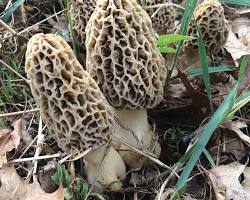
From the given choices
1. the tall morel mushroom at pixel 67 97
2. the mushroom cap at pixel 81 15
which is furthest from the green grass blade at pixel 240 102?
the mushroom cap at pixel 81 15

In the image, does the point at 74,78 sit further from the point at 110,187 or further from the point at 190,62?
the point at 190,62

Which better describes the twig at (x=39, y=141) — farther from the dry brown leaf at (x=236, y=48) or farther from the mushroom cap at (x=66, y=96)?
the dry brown leaf at (x=236, y=48)

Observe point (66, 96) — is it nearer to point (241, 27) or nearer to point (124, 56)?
point (124, 56)

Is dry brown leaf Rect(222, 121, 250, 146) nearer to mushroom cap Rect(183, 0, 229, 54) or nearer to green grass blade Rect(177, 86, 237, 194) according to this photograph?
green grass blade Rect(177, 86, 237, 194)

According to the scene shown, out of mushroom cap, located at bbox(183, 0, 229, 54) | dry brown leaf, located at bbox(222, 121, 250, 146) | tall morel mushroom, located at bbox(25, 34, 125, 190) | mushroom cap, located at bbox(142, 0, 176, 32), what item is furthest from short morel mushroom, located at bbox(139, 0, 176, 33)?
tall morel mushroom, located at bbox(25, 34, 125, 190)

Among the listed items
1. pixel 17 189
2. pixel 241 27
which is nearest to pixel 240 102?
pixel 17 189

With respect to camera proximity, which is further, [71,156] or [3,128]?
[3,128]

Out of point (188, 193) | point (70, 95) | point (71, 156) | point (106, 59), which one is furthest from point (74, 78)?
point (188, 193)
